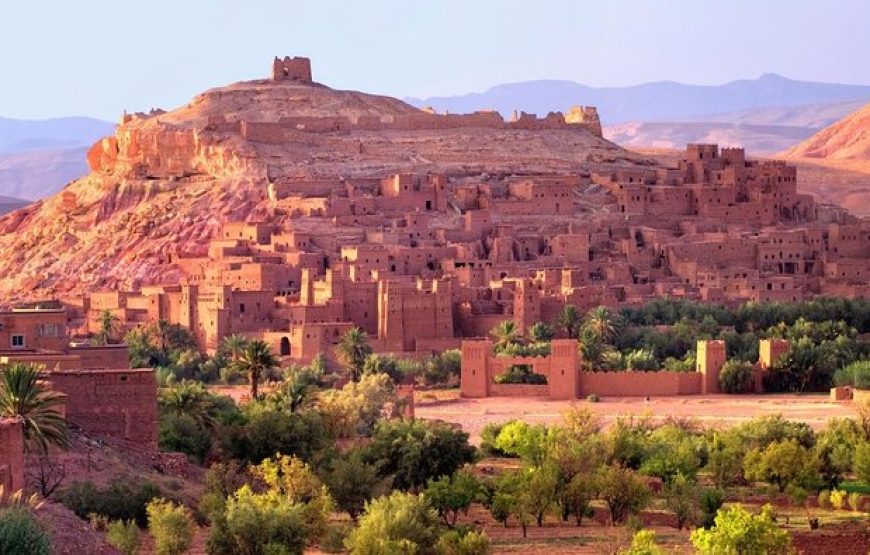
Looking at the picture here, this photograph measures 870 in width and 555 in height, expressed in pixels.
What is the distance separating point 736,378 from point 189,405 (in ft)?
69.3

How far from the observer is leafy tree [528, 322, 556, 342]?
208ft

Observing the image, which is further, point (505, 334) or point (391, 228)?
point (391, 228)

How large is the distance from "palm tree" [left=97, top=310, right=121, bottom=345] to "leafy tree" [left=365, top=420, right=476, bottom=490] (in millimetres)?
23042

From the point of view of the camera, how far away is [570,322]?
6412 centimetres

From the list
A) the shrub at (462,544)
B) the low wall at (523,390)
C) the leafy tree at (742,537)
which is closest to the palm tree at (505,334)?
the low wall at (523,390)

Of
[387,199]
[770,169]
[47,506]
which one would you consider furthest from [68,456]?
[770,169]

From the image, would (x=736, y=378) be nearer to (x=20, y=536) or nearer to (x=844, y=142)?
(x=20, y=536)

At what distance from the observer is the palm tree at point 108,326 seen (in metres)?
64.1

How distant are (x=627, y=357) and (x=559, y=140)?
105 feet

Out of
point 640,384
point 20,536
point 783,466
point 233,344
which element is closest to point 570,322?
point 640,384

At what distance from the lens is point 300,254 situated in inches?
2734

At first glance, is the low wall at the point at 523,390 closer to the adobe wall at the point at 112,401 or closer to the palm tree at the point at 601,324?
the palm tree at the point at 601,324

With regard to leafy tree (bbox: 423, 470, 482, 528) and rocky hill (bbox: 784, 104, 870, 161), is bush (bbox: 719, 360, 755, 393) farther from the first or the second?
rocky hill (bbox: 784, 104, 870, 161)

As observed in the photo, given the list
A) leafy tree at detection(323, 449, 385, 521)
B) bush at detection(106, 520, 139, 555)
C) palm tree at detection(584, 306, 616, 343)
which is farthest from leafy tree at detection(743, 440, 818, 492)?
palm tree at detection(584, 306, 616, 343)
